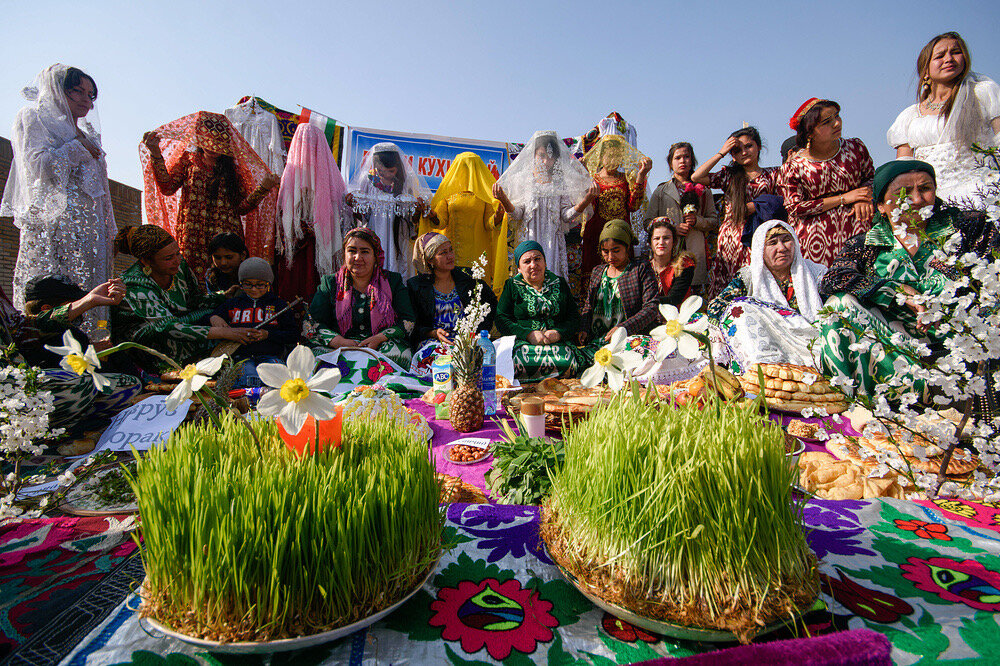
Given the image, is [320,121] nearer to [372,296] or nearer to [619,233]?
[372,296]

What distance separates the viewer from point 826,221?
431 centimetres

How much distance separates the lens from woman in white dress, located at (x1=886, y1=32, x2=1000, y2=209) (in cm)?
370

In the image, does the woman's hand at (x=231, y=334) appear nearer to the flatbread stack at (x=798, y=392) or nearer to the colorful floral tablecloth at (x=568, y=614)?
the colorful floral tablecloth at (x=568, y=614)

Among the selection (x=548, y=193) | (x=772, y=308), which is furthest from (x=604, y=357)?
(x=548, y=193)

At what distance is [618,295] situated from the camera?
4.81 m

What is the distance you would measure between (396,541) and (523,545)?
40 centimetres

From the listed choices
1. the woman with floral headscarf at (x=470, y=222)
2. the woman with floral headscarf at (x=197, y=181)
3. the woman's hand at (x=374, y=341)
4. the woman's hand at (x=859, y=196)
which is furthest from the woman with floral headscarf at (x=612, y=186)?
the woman with floral headscarf at (x=197, y=181)

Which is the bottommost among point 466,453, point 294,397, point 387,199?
point 466,453

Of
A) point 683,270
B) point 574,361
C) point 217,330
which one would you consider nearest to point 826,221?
point 683,270

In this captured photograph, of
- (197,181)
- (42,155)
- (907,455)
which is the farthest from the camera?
(197,181)

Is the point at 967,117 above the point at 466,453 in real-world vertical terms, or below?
above

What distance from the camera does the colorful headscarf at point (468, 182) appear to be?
243 inches

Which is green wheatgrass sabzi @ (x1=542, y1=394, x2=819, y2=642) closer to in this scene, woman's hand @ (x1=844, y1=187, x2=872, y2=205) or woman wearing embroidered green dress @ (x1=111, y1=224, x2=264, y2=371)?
woman wearing embroidered green dress @ (x1=111, y1=224, x2=264, y2=371)

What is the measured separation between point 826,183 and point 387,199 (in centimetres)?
487
